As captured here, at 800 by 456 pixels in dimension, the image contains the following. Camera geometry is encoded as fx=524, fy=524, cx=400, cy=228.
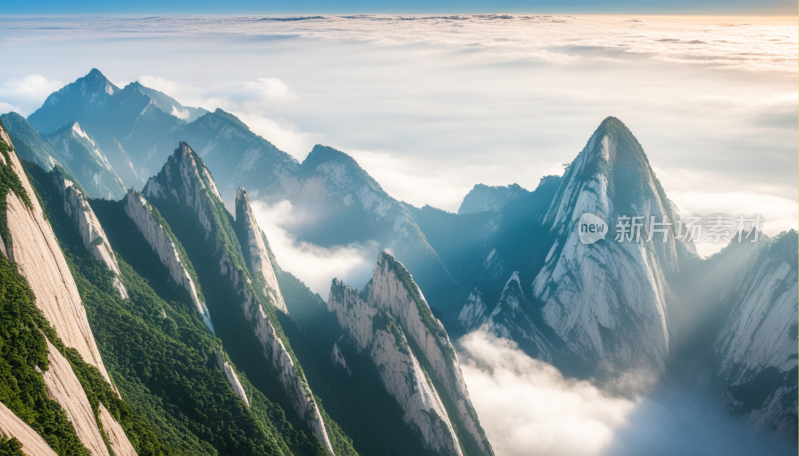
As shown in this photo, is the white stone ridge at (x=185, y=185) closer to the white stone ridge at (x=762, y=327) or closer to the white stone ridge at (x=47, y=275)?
the white stone ridge at (x=47, y=275)

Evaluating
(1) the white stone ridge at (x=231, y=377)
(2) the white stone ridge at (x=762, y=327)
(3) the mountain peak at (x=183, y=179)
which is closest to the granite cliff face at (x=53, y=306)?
(1) the white stone ridge at (x=231, y=377)

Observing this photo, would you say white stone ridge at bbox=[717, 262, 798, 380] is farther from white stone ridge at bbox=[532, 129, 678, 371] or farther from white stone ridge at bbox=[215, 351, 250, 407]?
white stone ridge at bbox=[215, 351, 250, 407]

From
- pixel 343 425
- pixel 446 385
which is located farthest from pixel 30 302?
pixel 446 385

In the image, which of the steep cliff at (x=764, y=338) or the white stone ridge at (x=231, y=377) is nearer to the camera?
the white stone ridge at (x=231, y=377)

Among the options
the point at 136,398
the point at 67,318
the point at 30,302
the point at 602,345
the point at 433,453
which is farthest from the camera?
the point at 602,345

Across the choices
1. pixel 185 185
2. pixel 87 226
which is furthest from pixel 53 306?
pixel 185 185

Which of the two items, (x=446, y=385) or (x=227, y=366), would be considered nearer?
(x=227, y=366)

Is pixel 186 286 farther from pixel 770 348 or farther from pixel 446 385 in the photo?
pixel 770 348
